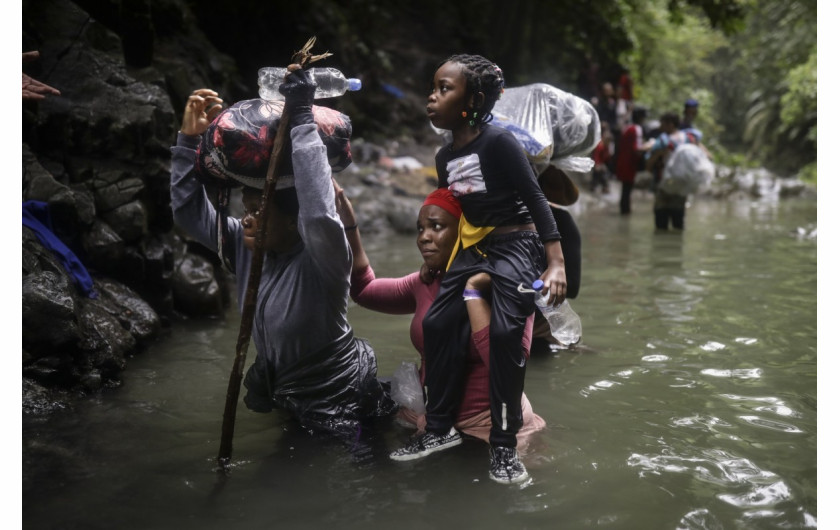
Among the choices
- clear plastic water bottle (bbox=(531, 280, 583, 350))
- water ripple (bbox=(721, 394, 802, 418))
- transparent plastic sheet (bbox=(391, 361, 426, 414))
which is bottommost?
water ripple (bbox=(721, 394, 802, 418))

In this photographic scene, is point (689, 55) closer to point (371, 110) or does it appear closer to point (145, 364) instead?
point (371, 110)

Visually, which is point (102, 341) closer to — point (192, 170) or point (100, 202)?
point (192, 170)

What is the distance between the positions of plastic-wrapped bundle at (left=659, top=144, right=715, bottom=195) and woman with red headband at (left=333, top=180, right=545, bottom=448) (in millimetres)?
7092

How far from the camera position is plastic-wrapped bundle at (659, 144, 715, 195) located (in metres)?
9.87

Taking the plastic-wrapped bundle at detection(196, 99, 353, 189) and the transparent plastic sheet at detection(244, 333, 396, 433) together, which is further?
the transparent plastic sheet at detection(244, 333, 396, 433)

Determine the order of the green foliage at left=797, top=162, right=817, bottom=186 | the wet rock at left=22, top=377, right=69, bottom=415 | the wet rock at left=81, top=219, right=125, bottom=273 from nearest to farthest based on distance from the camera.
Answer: the wet rock at left=22, top=377, right=69, bottom=415, the wet rock at left=81, top=219, right=125, bottom=273, the green foliage at left=797, top=162, right=817, bottom=186

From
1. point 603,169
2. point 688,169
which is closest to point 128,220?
point 688,169

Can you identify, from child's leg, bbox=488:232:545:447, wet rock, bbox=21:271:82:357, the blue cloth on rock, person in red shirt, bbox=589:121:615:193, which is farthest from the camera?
person in red shirt, bbox=589:121:615:193

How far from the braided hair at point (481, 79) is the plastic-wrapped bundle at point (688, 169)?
7.22m

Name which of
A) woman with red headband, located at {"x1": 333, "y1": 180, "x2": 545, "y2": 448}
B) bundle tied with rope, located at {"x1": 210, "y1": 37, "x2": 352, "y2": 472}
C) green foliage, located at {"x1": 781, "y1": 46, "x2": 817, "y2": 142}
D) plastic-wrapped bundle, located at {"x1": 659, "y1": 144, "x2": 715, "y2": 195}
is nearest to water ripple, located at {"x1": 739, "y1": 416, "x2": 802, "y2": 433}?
woman with red headband, located at {"x1": 333, "y1": 180, "x2": 545, "y2": 448}

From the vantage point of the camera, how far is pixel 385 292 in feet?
12.6

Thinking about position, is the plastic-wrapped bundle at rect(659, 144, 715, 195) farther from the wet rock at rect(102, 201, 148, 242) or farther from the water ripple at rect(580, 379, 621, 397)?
the wet rock at rect(102, 201, 148, 242)

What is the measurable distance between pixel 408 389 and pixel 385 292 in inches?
19.5

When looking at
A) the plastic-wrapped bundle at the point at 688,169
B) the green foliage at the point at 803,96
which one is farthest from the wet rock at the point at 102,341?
the green foliage at the point at 803,96
